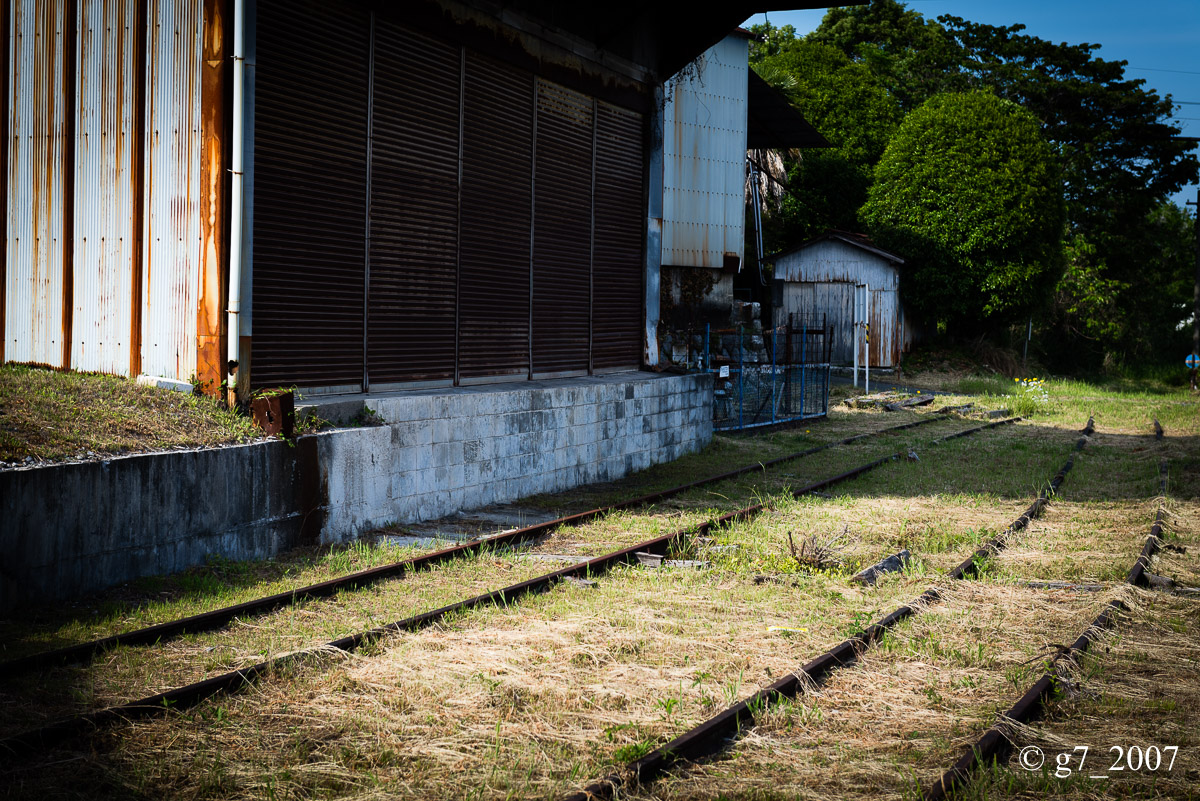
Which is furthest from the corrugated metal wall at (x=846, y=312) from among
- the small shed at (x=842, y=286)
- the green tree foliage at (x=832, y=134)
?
the green tree foliage at (x=832, y=134)

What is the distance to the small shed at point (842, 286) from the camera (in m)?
30.5

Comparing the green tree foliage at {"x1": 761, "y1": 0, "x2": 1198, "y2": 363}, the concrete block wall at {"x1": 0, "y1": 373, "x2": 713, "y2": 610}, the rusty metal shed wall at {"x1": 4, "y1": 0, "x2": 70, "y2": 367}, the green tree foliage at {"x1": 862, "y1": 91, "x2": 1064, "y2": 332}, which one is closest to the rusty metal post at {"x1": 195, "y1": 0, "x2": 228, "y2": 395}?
the concrete block wall at {"x1": 0, "y1": 373, "x2": 713, "y2": 610}

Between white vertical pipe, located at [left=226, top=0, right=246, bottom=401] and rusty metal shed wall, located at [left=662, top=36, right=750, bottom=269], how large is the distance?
13.1 meters

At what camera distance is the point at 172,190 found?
8.34 meters

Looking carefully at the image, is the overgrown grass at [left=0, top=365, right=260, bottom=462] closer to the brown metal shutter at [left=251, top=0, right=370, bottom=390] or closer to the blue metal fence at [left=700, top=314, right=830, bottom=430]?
the brown metal shutter at [left=251, top=0, right=370, bottom=390]

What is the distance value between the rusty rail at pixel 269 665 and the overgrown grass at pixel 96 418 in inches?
94.7

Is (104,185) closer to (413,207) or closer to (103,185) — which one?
(103,185)

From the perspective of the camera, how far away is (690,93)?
2102cm

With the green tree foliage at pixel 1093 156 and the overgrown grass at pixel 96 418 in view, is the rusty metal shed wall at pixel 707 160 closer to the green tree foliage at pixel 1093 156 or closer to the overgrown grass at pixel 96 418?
the overgrown grass at pixel 96 418

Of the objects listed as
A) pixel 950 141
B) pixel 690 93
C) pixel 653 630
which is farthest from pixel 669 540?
pixel 950 141

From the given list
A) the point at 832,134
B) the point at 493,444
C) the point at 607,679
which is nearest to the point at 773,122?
the point at 832,134

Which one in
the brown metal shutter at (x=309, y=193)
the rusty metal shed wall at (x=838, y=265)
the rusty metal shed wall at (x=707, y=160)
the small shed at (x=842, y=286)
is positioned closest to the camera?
the brown metal shutter at (x=309, y=193)

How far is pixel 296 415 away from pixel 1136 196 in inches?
1600

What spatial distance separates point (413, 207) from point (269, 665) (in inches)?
248
